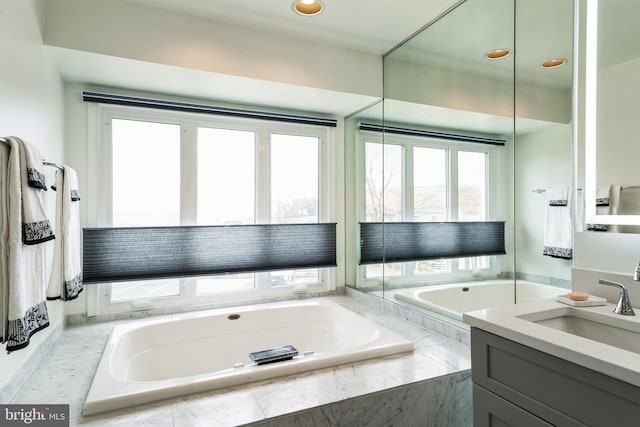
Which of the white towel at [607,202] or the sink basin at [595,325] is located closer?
the sink basin at [595,325]

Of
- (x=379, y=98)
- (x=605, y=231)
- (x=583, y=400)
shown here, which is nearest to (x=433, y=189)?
(x=379, y=98)

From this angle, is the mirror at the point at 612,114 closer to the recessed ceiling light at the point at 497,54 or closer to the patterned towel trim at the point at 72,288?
the recessed ceiling light at the point at 497,54

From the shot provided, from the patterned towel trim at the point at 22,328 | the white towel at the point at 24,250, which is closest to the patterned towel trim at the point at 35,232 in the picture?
the white towel at the point at 24,250

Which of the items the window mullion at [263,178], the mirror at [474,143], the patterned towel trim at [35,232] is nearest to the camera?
the patterned towel trim at [35,232]

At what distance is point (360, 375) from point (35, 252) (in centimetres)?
146

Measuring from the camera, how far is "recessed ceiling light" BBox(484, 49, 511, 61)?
180 centimetres

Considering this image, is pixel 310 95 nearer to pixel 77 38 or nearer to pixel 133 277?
pixel 77 38

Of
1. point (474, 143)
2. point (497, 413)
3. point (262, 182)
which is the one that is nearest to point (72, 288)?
point (262, 182)

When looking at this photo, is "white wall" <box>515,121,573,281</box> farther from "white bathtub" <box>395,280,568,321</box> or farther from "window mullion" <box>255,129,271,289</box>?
"window mullion" <box>255,129,271,289</box>

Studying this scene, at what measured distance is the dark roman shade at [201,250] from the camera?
249cm

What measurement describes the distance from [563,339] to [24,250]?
1817 mm

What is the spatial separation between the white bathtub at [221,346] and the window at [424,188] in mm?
583

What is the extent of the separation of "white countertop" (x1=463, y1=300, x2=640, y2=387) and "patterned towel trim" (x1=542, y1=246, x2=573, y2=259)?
24cm

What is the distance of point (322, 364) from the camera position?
172cm
